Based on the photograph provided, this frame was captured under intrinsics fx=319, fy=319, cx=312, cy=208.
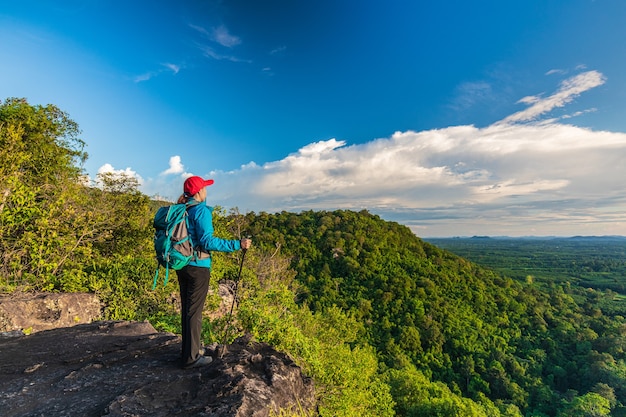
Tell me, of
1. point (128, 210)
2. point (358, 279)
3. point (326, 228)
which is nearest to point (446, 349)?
point (358, 279)

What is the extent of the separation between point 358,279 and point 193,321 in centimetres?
4818

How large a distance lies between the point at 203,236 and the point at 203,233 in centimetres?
4

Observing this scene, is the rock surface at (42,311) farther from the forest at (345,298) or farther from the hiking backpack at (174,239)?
the hiking backpack at (174,239)

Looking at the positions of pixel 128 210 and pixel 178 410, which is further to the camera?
pixel 128 210

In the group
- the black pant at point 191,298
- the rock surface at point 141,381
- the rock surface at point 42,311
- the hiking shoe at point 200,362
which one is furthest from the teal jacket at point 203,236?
the rock surface at point 42,311

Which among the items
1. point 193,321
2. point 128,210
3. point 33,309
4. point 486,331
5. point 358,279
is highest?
point 128,210

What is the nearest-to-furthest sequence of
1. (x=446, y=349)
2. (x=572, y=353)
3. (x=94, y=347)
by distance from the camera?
(x=94, y=347)
(x=446, y=349)
(x=572, y=353)

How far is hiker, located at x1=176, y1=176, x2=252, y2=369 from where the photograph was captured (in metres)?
4.26

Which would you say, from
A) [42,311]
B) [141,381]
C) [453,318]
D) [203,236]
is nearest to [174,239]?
[203,236]

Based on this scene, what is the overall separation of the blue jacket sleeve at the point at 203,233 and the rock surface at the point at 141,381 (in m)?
1.66

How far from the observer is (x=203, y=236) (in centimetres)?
422

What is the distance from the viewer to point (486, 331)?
155 feet

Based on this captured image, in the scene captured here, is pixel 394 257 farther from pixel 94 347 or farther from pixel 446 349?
pixel 94 347

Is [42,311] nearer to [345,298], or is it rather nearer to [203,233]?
[203,233]
